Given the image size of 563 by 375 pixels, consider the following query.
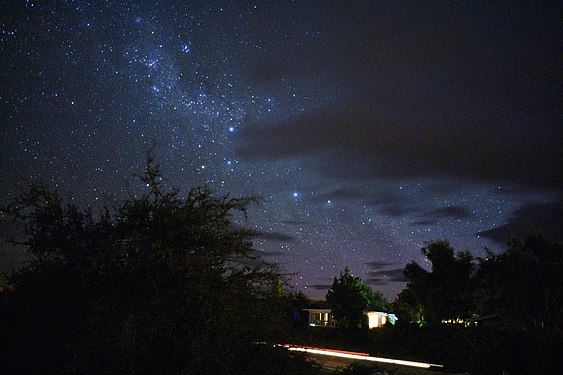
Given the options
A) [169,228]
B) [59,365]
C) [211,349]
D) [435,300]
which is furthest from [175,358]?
[435,300]

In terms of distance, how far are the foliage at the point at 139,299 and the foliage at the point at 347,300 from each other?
1798 inches

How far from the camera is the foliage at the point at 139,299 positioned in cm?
517

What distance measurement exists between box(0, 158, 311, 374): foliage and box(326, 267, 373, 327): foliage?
45672mm

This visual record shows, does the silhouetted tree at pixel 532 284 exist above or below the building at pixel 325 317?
above

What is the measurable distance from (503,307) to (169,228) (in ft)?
91.7

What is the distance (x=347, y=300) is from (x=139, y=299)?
48330 millimetres

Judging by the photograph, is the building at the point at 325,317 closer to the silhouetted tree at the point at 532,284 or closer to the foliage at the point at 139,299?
the silhouetted tree at the point at 532,284

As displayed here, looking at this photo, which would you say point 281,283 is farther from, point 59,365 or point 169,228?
point 59,365

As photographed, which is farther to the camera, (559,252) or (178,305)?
(559,252)

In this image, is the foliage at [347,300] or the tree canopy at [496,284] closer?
the tree canopy at [496,284]

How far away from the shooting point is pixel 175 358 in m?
5.49

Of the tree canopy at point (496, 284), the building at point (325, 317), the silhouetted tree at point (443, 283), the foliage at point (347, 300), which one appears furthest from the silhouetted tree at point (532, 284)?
the building at point (325, 317)

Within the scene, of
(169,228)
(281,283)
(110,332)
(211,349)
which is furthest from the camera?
(281,283)

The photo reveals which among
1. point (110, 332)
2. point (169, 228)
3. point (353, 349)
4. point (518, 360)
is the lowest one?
point (353, 349)
